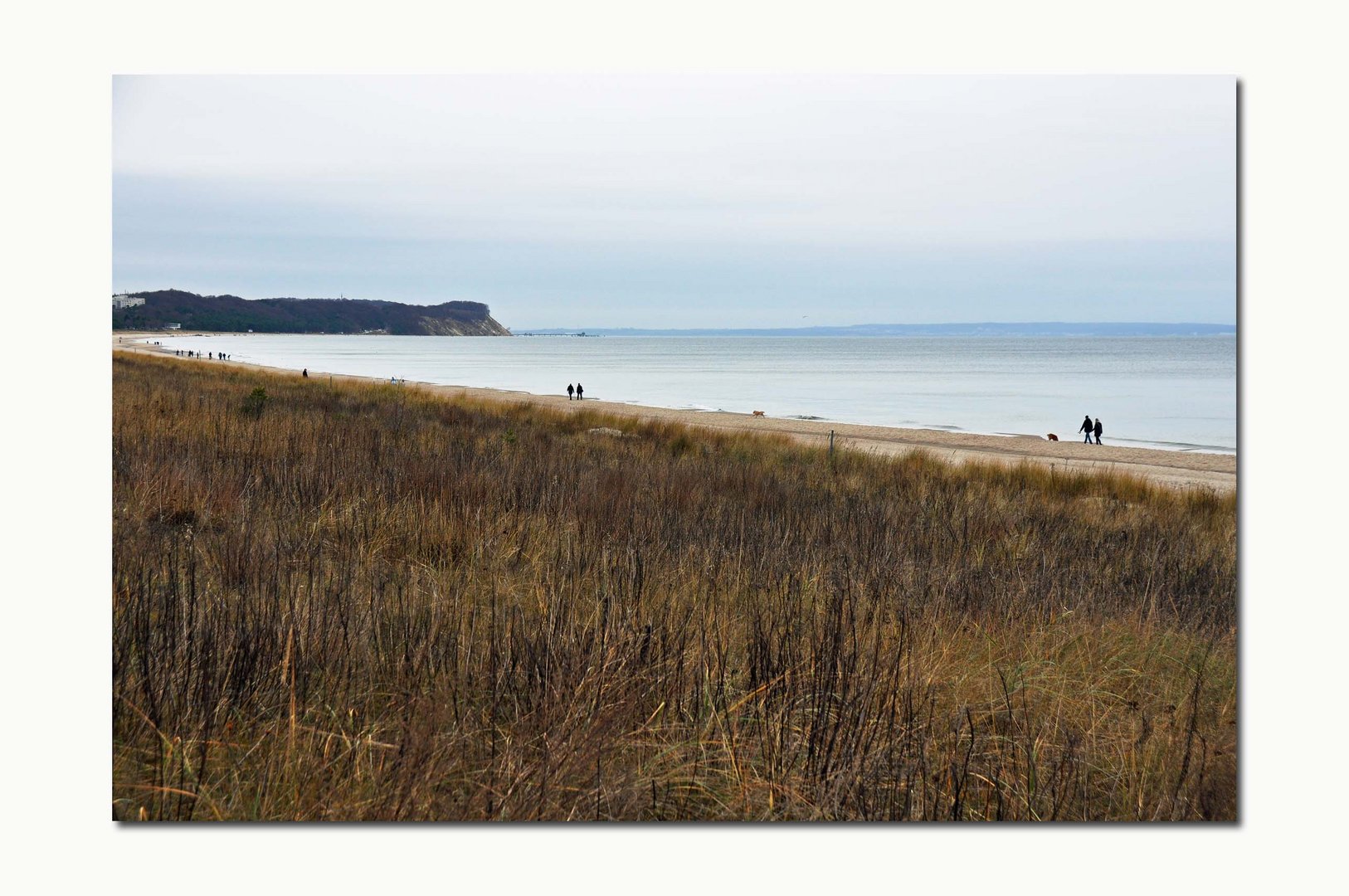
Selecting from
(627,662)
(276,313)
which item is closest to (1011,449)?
(276,313)

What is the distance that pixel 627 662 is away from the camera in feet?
9.68

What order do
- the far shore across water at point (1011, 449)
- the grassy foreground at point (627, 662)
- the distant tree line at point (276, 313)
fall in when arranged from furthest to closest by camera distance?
the far shore across water at point (1011, 449) < the distant tree line at point (276, 313) < the grassy foreground at point (627, 662)

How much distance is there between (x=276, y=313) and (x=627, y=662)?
11654 mm

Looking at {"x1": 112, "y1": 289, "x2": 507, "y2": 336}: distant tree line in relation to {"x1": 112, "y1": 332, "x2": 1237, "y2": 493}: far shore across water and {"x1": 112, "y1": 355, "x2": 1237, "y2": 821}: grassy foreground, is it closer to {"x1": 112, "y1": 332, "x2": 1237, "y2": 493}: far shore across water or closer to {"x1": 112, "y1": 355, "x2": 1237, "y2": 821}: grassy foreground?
{"x1": 112, "y1": 332, "x2": 1237, "y2": 493}: far shore across water

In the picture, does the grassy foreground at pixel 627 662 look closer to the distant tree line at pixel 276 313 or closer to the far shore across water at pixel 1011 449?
the distant tree line at pixel 276 313

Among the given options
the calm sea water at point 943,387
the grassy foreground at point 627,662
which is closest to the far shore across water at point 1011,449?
the calm sea water at point 943,387

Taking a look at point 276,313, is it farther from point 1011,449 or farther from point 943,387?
point 943,387

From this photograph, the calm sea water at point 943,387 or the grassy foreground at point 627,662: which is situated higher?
the calm sea water at point 943,387

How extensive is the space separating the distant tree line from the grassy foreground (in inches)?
135

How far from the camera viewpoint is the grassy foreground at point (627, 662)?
2543 millimetres

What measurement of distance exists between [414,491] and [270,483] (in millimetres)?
890

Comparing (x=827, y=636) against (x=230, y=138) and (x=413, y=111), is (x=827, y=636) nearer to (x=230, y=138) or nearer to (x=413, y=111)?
(x=413, y=111)

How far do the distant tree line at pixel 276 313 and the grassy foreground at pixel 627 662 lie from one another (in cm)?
342

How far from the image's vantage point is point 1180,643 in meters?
3.76
